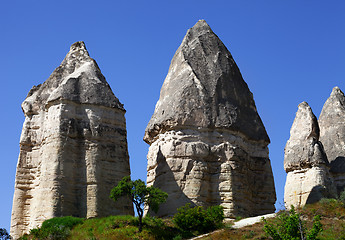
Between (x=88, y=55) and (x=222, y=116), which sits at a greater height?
(x=88, y=55)

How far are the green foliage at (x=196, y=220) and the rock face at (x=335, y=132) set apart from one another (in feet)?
46.5

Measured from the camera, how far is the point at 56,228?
30031 millimetres

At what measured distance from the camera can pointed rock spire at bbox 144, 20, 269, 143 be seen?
35.5 meters

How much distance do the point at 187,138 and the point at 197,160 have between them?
1.27 meters

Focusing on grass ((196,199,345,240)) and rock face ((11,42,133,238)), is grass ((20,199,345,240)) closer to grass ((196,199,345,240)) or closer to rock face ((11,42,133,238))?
grass ((196,199,345,240))

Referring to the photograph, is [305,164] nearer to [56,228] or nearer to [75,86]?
[75,86]

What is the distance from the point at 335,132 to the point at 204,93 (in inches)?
507

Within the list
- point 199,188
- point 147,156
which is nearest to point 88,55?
point 147,156

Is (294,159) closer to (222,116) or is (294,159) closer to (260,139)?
(260,139)

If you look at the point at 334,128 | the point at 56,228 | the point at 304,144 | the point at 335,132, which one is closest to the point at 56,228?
the point at 56,228

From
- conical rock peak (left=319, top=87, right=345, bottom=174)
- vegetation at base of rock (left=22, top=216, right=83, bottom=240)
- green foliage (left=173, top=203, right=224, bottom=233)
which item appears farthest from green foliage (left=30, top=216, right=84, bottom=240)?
conical rock peak (left=319, top=87, right=345, bottom=174)

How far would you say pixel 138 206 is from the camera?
30.1m

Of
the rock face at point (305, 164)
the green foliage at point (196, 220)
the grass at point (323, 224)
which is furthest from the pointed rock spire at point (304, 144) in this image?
the green foliage at point (196, 220)

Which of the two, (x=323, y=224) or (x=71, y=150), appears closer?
(x=323, y=224)
